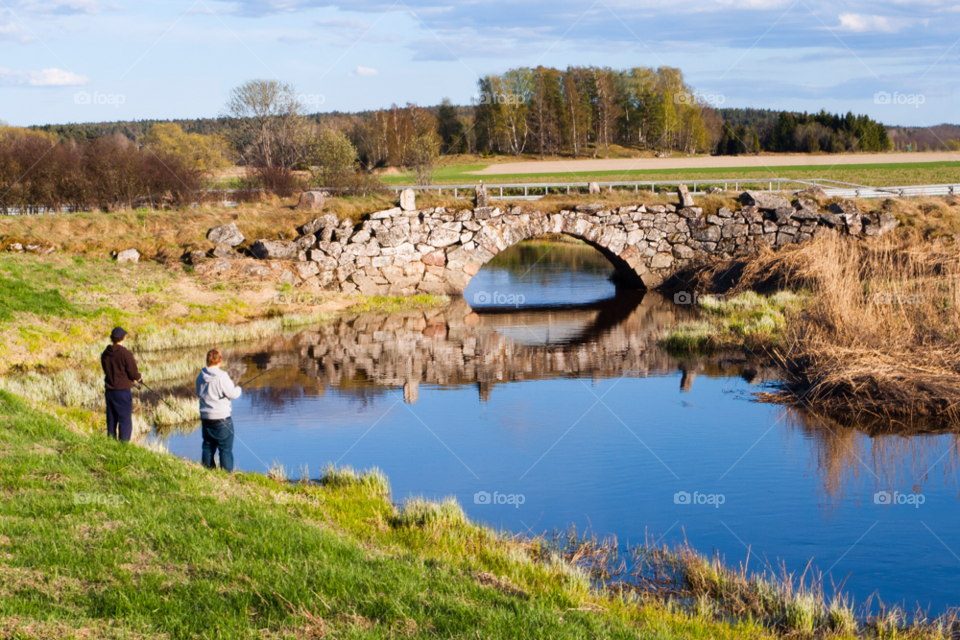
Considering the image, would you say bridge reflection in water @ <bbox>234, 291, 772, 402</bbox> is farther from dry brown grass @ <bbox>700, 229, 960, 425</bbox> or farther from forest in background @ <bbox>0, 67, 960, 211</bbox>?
forest in background @ <bbox>0, 67, 960, 211</bbox>

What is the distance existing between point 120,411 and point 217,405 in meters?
1.78

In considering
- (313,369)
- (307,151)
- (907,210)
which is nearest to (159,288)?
(313,369)

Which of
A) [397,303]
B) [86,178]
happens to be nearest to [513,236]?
[397,303]

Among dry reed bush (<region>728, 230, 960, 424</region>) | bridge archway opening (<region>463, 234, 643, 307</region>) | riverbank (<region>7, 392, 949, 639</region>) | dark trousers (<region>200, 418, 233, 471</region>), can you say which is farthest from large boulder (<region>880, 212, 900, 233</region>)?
dark trousers (<region>200, 418, 233, 471</region>)

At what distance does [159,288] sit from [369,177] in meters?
16.6

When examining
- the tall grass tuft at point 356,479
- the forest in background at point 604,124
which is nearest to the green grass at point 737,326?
the tall grass tuft at point 356,479

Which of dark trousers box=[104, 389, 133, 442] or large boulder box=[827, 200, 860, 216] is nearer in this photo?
dark trousers box=[104, 389, 133, 442]

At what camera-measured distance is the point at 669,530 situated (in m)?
8.95

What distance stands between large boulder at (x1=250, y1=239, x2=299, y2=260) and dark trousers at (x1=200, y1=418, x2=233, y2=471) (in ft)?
55.1

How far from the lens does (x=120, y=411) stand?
10453 mm

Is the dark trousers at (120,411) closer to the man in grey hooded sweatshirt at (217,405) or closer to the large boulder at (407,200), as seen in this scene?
the man in grey hooded sweatshirt at (217,405)

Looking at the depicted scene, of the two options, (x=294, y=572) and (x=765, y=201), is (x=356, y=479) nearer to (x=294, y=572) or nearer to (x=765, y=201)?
(x=294, y=572)

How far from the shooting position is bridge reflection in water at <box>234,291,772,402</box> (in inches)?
674

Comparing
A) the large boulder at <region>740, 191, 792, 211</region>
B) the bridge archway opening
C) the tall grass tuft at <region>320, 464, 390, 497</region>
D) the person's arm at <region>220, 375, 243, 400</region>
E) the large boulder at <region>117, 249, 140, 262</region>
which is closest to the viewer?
the person's arm at <region>220, 375, 243, 400</region>
